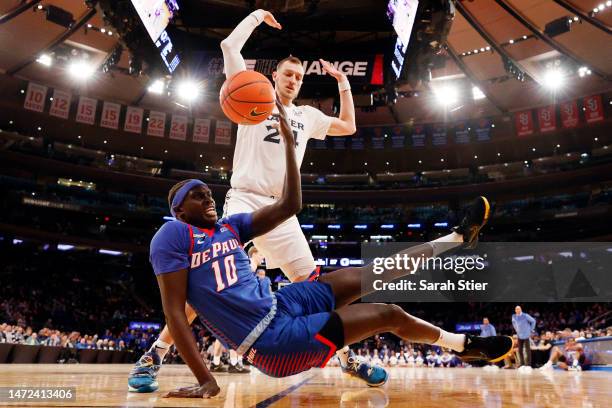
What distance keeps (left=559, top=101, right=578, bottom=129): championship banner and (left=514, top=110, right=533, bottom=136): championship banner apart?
1227mm

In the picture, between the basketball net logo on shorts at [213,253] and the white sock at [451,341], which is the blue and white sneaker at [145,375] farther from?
the white sock at [451,341]

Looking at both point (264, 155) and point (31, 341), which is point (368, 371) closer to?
point (264, 155)

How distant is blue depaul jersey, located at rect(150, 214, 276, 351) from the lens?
2.11 metres

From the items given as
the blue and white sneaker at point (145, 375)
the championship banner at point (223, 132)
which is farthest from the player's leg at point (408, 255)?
the championship banner at point (223, 132)

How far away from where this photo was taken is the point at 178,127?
74.4ft

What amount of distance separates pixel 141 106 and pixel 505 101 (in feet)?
51.1

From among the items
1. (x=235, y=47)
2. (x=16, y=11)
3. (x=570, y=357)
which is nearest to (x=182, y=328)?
(x=235, y=47)

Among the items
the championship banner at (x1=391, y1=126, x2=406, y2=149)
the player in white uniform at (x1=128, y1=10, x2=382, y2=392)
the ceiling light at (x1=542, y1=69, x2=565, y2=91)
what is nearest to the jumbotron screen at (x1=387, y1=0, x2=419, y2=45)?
the player in white uniform at (x1=128, y1=10, x2=382, y2=392)

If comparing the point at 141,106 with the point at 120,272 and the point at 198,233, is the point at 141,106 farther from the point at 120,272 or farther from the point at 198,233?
the point at 198,233

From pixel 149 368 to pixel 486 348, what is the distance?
2004mm

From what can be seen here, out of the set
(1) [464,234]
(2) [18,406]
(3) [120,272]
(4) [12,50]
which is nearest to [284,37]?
(1) [464,234]

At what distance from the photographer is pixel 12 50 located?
17.0 m

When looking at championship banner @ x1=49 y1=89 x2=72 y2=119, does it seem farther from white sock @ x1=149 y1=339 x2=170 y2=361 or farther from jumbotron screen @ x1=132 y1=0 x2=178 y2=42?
white sock @ x1=149 y1=339 x2=170 y2=361

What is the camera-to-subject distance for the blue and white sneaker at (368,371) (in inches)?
Result: 125
